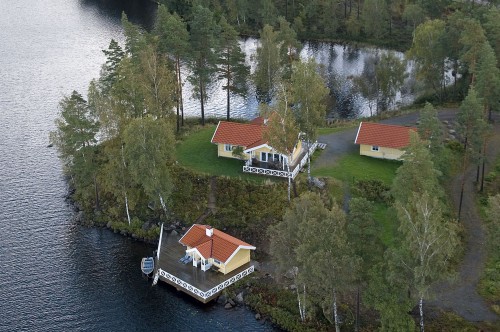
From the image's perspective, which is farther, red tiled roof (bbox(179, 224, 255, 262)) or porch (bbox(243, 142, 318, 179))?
porch (bbox(243, 142, 318, 179))

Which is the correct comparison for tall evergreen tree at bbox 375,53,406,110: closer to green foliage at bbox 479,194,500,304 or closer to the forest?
the forest

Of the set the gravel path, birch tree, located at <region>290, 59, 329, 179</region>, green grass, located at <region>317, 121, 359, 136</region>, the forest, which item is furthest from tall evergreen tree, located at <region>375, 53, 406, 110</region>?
birch tree, located at <region>290, 59, 329, 179</region>

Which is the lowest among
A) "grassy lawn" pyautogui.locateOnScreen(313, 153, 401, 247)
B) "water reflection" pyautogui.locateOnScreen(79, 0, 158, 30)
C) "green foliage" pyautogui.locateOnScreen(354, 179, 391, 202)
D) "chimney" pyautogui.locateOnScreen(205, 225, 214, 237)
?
"chimney" pyautogui.locateOnScreen(205, 225, 214, 237)

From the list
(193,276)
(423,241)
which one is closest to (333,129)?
(193,276)

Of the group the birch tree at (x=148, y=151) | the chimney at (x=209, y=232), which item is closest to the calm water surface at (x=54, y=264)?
the chimney at (x=209, y=232)

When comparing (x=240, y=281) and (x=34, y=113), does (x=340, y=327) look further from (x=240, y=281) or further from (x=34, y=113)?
(x=34, y=113)

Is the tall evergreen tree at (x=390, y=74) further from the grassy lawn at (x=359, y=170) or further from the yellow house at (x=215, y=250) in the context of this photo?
the yellow house at (x=215, y=250)

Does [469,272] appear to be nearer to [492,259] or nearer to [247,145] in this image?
[492,259]
